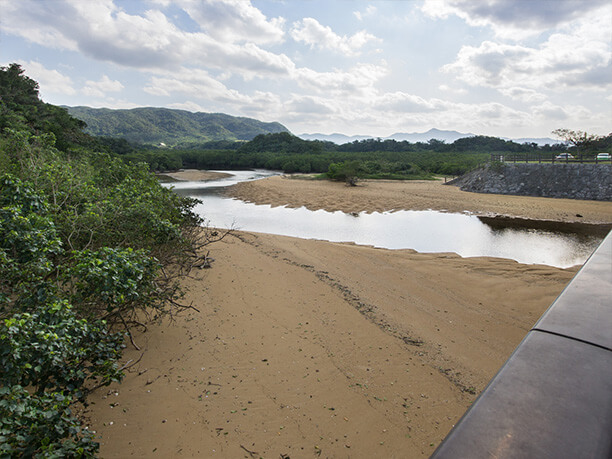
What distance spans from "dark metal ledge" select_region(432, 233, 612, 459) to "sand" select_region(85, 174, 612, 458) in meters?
2.50

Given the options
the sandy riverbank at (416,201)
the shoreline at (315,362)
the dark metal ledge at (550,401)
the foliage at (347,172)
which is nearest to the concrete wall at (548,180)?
the sandy riverbank at (416,201)

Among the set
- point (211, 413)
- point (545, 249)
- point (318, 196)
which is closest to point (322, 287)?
point (211, 413)

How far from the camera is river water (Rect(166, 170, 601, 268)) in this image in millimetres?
11312

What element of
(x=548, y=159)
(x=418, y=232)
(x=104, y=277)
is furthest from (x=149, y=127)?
(x=104, y=277)

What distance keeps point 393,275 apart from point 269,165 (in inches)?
2088

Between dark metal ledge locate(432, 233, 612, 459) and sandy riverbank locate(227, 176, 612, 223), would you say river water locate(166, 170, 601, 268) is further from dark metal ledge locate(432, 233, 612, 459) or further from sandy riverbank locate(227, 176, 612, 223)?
dark metal ledge locate(432, 233, 612, 459)

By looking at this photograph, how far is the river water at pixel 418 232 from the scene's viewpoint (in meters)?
11.3

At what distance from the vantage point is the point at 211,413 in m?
3.64

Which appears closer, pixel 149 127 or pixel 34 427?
pixel 34 427

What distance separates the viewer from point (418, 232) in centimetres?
1446

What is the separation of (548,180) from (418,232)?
15.2m

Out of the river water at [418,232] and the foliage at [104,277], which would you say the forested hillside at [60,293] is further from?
the river water at [418,232]

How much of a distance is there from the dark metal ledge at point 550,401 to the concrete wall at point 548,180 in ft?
83.7

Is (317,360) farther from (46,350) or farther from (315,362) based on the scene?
(46,350)
